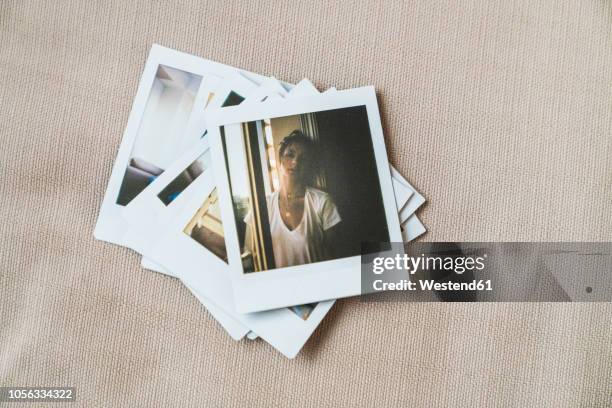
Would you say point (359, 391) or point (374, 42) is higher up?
point (374, 42)

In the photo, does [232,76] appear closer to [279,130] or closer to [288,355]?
[279,130]

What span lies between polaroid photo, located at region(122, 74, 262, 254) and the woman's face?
0.10 meters

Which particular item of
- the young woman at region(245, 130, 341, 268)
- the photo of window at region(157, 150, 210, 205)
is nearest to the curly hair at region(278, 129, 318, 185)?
the young woman at region(245, 130, 341, 268)

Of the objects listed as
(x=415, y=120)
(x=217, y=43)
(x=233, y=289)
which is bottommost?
(x=233, y=289)

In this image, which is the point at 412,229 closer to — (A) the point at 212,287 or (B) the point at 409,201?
(B) the point at 409,201

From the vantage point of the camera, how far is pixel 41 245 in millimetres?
753

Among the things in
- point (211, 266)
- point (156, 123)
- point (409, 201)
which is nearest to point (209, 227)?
point (211, 266)

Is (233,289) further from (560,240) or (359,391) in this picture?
(560,240)

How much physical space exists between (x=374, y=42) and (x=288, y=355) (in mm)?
444

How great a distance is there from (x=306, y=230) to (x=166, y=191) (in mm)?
199

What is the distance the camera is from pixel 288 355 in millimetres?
722

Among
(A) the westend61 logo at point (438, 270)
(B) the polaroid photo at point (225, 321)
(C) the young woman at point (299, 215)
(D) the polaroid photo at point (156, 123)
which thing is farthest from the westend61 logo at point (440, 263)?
(D) the polaroid photo at point (156, 123)

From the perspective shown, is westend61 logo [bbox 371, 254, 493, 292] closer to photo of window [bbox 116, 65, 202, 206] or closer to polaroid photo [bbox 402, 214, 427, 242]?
polaroid photo [bbox 402, 214, 427, 242]

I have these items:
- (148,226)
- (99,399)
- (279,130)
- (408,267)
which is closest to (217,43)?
(279,130)
